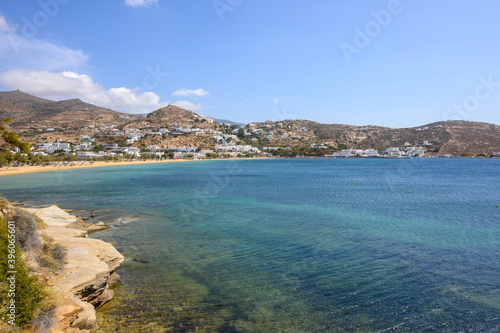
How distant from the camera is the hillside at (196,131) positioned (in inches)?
5256

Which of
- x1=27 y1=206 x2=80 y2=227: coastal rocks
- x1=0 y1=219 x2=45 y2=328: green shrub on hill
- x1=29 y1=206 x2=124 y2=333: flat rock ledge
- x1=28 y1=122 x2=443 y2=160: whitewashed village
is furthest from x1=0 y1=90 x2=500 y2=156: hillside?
x1=0 y1=219 x2=45 y2=328: green shrub on hill

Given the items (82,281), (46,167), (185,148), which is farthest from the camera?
(185,148)

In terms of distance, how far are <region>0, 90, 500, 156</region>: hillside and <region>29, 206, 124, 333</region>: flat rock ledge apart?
4979 inches

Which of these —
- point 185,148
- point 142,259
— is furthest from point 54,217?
point 185,148

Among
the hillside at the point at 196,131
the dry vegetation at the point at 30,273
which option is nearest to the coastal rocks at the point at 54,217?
the dry vegetation at the point at 30,273

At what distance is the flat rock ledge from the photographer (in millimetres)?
6859

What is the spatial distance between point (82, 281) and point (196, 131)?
525 feet

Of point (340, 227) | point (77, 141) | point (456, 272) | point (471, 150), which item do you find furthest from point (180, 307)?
point (471, 150)

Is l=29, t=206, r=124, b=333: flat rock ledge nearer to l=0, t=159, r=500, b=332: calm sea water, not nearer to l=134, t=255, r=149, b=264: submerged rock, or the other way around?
l=0, t=159, r=500, b=332: calm sea water

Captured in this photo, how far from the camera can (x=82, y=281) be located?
8195mm

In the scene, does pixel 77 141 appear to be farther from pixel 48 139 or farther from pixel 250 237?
pixel 250 237

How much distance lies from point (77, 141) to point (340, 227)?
431 ft

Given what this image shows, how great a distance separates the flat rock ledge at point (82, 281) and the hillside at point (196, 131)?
126474 millimetres

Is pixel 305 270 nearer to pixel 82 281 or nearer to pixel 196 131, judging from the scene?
pixel 82 281
